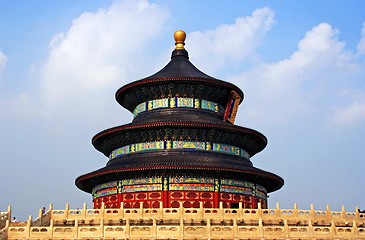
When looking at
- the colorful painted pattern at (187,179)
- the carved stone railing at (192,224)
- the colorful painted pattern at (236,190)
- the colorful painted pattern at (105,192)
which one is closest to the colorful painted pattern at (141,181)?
the colorful painted pattern at (187,179)

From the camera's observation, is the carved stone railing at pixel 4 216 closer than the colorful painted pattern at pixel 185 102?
Yes

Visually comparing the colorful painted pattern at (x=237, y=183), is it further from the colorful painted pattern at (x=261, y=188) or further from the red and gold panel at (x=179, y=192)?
the colorful painted pattern at (x=261, y=188)

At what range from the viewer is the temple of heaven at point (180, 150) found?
42.6 m

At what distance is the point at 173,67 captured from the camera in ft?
169

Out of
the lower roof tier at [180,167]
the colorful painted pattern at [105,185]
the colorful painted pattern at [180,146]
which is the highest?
the colorful painted pattern at [180,146]

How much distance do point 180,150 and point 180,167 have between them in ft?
12.7

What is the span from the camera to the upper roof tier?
47844 mm

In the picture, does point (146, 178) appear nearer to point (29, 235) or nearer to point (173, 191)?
point (173, 191)

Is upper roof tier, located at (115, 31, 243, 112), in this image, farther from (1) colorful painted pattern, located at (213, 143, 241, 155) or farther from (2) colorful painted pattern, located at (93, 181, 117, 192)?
(2) colorful painted pattern, located at (93, 181, 117, 192)

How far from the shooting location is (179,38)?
2156 inches

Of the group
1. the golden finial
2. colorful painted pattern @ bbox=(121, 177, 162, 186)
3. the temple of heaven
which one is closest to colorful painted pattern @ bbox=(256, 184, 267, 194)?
the temple of heaven

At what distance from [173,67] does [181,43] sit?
4722mm

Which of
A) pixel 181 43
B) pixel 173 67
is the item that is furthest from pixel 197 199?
pixel 181 43

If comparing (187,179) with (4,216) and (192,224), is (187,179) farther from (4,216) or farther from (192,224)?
(4,216)
